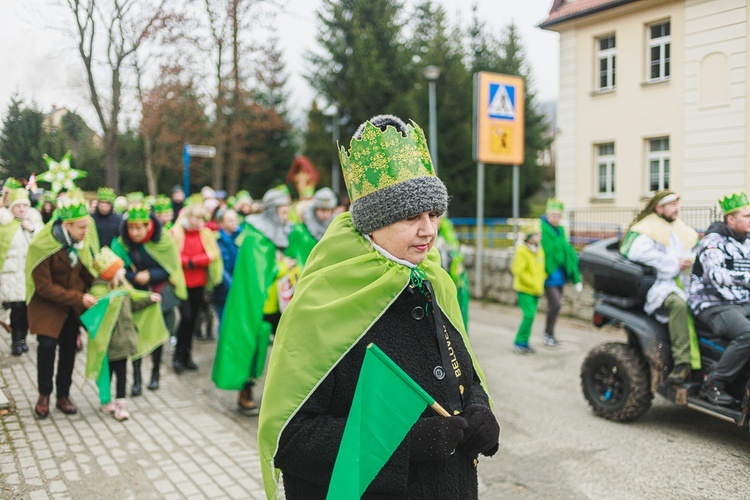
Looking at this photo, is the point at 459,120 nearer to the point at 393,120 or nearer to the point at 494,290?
the point at 494,290

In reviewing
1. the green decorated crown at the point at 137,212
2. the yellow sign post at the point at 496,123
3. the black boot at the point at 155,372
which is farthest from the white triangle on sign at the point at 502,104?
the black boot at the point at 155,372

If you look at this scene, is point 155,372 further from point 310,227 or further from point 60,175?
point 60,175

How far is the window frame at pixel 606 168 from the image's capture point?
8.36 meters

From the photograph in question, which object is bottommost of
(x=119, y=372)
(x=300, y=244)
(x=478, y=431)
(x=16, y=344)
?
(x=16, y=344)

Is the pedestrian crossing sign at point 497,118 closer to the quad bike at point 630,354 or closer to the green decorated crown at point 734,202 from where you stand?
the quad bike at point 630,354

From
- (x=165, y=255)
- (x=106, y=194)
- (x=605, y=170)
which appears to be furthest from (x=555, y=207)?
(x=106, y=194)

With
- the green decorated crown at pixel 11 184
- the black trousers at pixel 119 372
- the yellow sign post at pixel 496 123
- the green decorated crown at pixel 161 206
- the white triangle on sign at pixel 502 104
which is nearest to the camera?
the green decorated crown at pixel 11 184

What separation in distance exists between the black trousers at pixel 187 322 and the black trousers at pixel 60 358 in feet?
5.43

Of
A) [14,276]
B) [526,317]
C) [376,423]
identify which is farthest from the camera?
[526,317]

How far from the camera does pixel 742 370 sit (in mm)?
5207

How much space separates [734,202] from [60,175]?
515 centimetres

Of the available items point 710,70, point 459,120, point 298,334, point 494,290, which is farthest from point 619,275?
point 459,120

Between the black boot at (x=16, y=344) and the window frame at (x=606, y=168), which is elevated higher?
the window frame at (x=606, y=168)

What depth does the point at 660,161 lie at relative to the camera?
6.43 m
